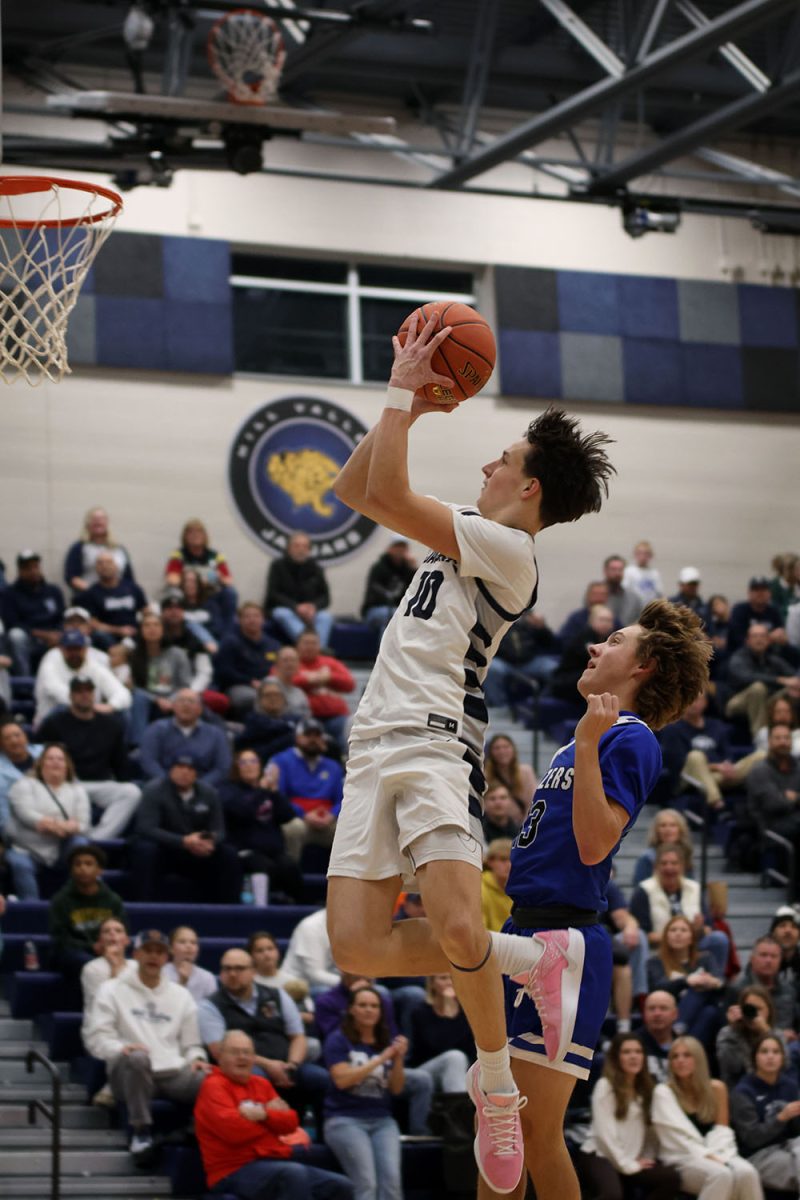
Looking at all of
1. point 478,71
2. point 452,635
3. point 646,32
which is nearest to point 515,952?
point 452,635

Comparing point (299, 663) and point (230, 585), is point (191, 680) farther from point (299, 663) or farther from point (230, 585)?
point (230, 585)

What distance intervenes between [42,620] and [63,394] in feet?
11.0

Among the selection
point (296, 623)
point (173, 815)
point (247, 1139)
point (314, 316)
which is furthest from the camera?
point (314, 316)

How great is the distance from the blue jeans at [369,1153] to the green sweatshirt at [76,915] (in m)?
1.97

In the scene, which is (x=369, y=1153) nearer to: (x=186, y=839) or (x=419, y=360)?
(x=186, y=839)

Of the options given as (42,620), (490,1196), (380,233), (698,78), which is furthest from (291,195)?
(490,1196)

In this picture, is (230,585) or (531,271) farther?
(531,271)

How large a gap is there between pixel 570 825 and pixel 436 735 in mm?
561

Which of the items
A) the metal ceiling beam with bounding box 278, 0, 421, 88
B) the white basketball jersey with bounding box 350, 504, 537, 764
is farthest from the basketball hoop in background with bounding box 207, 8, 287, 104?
the white basketball jersey with bounding box 350, 504, 537, 764

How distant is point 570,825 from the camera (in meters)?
5.96

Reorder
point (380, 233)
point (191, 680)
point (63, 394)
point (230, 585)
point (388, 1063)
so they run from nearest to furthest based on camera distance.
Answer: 1. point (388, 1063)
2. point (191, 680)
3. point (230, 585)
4. point (63, 394)
5. point (380, 233)

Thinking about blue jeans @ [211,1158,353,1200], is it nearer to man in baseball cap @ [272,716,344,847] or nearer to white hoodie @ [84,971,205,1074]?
white hoodie @ [84,971,205,1074]

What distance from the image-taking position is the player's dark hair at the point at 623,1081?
1073 centimetres

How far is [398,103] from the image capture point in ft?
65.6
